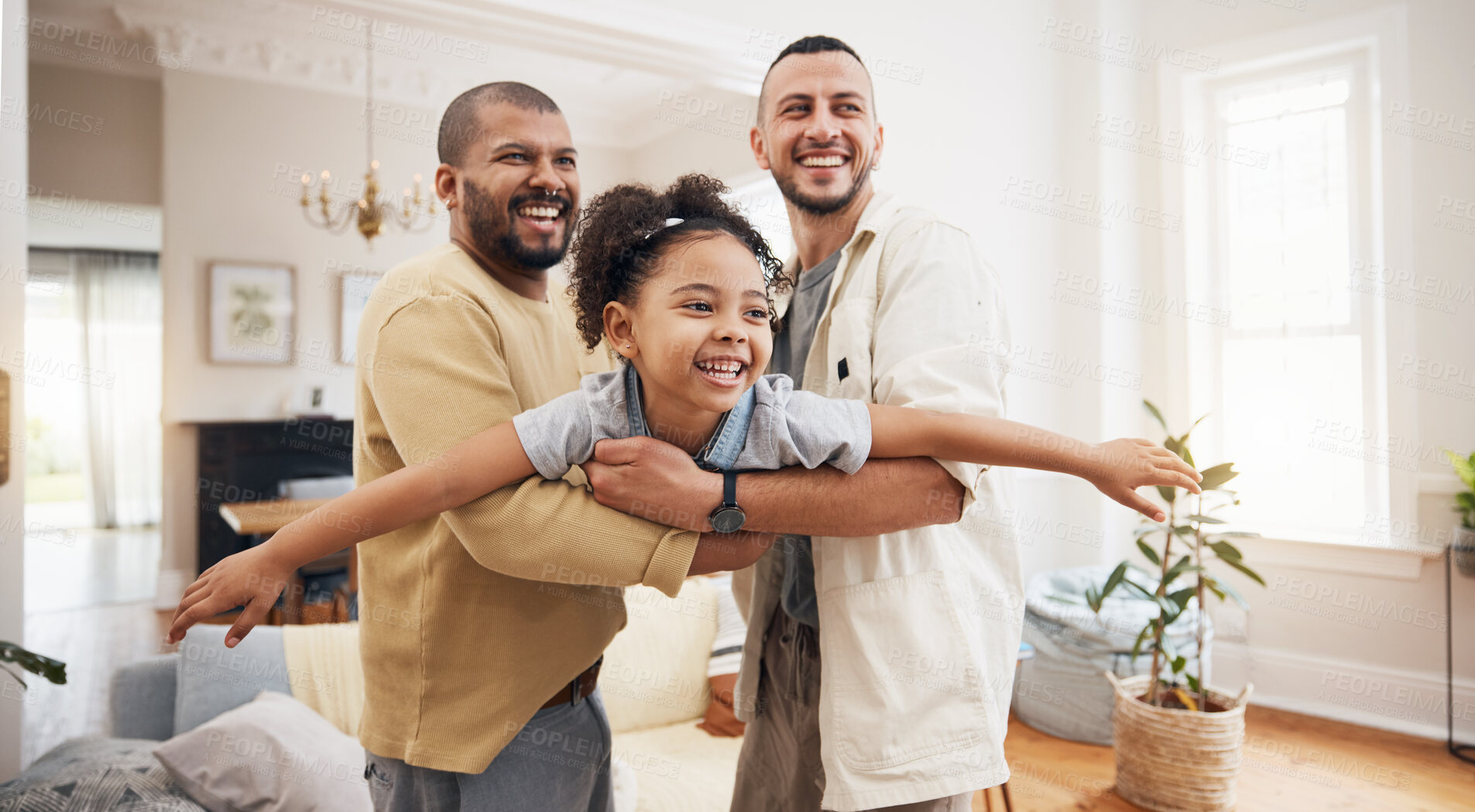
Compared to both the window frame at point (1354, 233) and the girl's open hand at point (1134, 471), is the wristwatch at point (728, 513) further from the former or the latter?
the window frame at point (1354, 233)

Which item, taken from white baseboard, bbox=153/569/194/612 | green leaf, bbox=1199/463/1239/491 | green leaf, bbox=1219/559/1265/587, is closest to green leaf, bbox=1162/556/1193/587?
green leaf, bbox=1219/559/1265/587

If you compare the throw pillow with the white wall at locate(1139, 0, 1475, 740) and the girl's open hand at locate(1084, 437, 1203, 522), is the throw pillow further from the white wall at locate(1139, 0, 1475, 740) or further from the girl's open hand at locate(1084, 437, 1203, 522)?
the white wall at locate(1139, 0, 1475, 740)

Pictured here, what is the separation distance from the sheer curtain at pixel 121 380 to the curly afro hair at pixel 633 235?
32.2 feet

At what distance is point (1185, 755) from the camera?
2.76 metres

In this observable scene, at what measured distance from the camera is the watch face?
1075 millimetres

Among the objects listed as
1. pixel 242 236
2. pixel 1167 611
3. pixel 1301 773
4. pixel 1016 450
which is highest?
pixel 242 236

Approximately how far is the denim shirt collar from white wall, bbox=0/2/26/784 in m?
2.03

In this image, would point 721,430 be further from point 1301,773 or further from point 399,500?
point 1301,773

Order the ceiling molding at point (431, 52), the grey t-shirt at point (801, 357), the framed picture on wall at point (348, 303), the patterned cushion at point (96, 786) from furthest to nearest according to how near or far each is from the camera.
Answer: the framed picture on wall at point (348, 303)
the ceiling molding at point (431, 52)
the patterned cushion at point (96, 786)
the grey t-shirt at point (801, 357)

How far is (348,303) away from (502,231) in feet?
18.7

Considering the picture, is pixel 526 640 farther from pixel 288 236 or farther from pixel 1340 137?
pixel 288 236

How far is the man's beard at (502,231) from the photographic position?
1.27 metres

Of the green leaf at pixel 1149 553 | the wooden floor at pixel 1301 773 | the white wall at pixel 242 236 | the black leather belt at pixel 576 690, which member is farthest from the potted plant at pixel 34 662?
the white wall at pixel 242 236

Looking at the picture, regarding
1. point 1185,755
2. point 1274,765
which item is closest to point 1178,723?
point 1185,755
